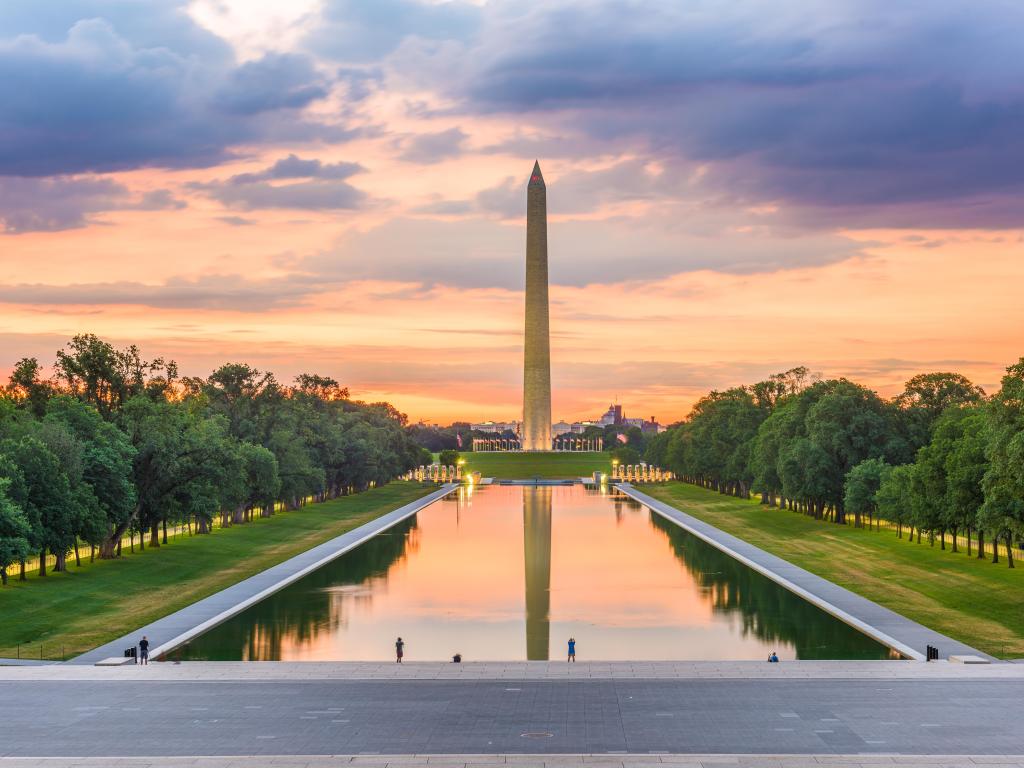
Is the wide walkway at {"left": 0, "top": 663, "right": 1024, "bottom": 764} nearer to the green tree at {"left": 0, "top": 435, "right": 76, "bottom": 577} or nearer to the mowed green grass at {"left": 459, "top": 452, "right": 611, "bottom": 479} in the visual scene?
the green tree at {"left": 0, "top": 435, "right": 76, "bottom": 577}

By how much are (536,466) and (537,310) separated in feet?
69.4

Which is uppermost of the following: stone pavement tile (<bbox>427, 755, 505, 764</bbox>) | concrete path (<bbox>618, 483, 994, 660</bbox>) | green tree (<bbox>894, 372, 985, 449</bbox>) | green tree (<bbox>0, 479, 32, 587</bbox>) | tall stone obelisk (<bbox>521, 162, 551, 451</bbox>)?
tall stone obelisk (<bbox>521, 162, 551, 451</bbox>)

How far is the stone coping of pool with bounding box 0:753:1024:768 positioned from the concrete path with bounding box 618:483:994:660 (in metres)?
11.8

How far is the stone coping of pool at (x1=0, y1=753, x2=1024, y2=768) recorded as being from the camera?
903 inches

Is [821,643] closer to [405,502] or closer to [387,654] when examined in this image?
[387,654]

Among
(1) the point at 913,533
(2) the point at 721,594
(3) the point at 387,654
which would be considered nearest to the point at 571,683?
(3) the point at 387,654

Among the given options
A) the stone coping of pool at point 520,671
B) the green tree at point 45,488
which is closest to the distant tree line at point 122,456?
the green tree at point 45,488

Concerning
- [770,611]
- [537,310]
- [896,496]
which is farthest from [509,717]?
[537,310]

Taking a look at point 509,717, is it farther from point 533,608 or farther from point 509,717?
point 533,608

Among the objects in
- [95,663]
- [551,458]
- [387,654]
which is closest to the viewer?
[95,663]

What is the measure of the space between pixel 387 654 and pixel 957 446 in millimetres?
36152

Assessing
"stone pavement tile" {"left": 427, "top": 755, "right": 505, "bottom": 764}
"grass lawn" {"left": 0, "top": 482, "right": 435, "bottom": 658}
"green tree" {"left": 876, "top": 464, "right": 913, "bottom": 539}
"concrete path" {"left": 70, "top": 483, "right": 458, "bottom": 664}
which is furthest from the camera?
"green tree" {"left": 876, "top": 464, "right": 913, "bottom": 539}

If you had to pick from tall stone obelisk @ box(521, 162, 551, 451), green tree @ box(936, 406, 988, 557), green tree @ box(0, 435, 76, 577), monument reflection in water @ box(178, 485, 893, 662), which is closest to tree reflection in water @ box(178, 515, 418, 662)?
monument reflection in water @ box(178, 485, 893, 662)

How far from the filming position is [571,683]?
30891 mm
